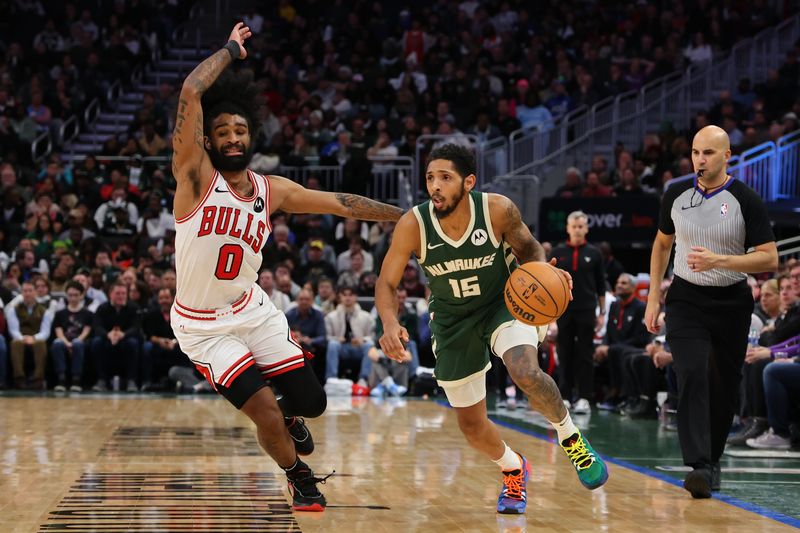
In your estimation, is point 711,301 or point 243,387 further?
point 711,301

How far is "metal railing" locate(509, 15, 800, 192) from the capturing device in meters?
19.5

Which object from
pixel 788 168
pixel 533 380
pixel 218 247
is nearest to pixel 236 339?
pixel 218 247

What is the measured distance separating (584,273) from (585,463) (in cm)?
631

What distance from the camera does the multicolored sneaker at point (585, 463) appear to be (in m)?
6.04

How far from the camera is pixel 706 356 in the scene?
684 centimetres

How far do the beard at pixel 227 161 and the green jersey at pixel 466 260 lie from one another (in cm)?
94

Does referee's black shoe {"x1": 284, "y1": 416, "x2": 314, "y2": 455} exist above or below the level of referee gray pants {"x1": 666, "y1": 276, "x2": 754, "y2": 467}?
below

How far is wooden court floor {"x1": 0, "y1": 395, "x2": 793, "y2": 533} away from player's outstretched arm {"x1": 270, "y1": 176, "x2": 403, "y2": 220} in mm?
1556

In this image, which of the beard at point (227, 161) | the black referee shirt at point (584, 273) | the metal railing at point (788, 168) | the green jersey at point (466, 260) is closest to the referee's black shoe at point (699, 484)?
the green jersey at point (466, 260)

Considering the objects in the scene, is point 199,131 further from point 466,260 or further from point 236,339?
point 466,260

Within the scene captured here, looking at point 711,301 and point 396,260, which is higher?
point 396,260

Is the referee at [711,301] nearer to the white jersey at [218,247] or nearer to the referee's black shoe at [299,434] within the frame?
the referee's black shoe at [299,434]

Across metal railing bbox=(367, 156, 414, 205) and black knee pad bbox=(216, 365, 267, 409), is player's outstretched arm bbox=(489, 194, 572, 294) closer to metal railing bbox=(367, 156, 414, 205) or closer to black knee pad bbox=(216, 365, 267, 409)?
black knee pad bbox=(216, 365, 267, 409)

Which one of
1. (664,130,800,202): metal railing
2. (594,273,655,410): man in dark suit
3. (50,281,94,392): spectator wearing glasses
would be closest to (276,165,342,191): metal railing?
(50,281,94,392): spectator wearing glasses
